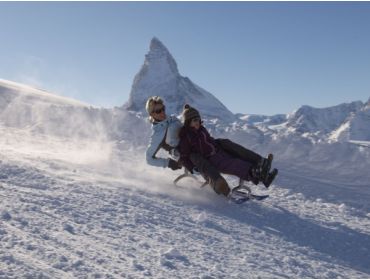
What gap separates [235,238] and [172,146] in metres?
2.51

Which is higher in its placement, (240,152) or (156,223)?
(240,152)

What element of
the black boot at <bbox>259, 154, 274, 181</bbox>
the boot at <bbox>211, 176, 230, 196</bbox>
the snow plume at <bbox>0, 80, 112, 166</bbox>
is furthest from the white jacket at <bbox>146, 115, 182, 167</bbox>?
the snow plume at <bbox>0, 80, 112, 166</bbox>

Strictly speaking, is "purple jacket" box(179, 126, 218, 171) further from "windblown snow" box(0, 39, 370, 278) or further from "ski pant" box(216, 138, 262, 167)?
"windblown snow" box(0, 39, 370, 278)

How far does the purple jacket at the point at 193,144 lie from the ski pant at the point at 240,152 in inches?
6.1

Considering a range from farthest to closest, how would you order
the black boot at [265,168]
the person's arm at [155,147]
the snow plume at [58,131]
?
1. the snow plume at [58,131]
2. the person's arm at [155,147]
3. the black boot at [265,168]

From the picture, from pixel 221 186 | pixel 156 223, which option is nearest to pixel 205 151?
pixel 221 186

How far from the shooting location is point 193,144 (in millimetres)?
7371

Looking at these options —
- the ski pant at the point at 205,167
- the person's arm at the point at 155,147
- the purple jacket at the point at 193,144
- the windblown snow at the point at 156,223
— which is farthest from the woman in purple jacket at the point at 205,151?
the windblown snow at the point at 156,223

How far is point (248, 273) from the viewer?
173 inches

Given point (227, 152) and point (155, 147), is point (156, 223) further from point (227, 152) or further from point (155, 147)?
point (227, 152)

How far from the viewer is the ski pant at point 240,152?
287 inches

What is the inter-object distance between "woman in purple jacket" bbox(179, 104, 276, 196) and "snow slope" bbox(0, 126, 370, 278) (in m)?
0.48

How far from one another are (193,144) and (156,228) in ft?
7.41

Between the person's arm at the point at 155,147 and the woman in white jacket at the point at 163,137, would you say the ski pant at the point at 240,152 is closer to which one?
the woman in white jacket at the point at 163,137
